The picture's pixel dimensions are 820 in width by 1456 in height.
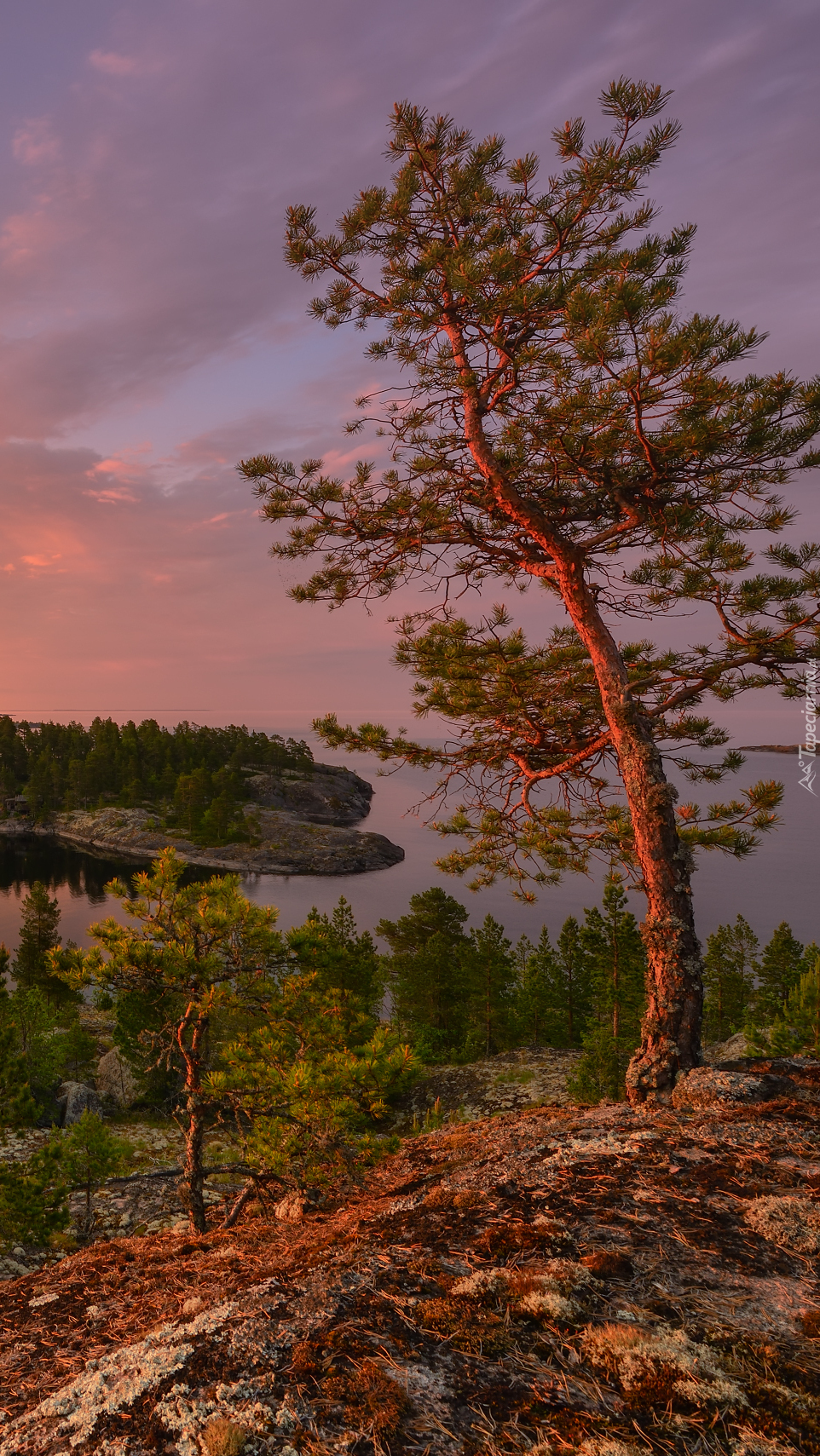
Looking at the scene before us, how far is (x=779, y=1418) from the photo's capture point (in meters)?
1.93

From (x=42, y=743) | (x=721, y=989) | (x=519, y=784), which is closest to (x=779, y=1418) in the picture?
(x=519, y=784)

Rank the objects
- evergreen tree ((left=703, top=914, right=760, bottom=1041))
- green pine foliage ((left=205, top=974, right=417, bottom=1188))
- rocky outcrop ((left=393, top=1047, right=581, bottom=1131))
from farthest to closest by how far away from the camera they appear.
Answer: evergreen tree ((left=703, top=914, right=760, bottom=1041)) → rocky outcrop ((left=393, top=1047, right=581, bottom=1131)) → green pine foliage ((left=205, top=974, right=417, bottom=1188))

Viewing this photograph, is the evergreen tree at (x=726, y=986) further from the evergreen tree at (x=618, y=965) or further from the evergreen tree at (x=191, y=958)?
the evergreen tree at (x=191, y=958)

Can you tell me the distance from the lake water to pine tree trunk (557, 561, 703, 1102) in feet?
176

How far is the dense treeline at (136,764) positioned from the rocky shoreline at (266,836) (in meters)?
3.94

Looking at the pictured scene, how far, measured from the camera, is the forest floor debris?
6.47ft

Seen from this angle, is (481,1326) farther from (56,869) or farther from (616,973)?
(56,869)

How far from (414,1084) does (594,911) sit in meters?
12.4

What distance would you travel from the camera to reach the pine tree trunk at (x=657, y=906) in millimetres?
5863

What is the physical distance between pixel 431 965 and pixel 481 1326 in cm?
3728

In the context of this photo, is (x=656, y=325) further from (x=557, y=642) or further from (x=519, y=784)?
(x=519, y=784)

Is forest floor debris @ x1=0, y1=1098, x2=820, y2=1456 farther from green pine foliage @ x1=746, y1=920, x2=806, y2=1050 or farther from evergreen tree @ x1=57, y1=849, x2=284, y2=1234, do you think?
green pine foliage @ x1=746, y1=920, x2=806, y2=1050

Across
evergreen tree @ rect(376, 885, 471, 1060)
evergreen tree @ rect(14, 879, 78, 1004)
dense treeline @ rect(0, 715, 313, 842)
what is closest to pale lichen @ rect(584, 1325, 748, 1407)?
evergreen tree @ rect(376, 885, 471, 1060)

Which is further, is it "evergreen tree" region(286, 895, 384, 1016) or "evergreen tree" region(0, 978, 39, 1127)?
"evergreen tree" region(0, 978, 39, 1127)
